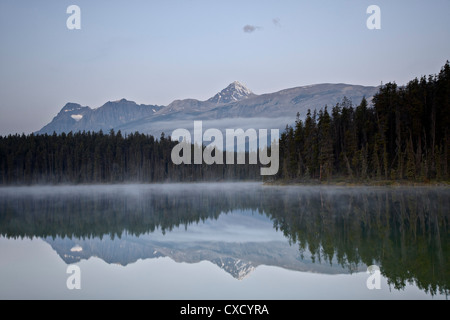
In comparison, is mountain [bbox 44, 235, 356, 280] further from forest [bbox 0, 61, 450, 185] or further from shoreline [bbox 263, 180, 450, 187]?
forest [bbox 0, 61, 450, 185]

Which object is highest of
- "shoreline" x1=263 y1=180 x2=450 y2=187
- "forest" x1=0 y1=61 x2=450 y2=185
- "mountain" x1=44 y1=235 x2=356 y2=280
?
"forest" x1=0 y1=61 x2=450 y2=185

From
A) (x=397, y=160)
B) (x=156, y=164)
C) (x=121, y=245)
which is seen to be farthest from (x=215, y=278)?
(x=156, y=164)

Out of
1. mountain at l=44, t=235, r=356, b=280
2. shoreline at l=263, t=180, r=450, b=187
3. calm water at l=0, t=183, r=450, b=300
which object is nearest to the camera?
calm water at l=0, t=183, r=450, b=300

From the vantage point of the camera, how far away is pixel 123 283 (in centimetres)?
998

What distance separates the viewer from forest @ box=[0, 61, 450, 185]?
59.2 m

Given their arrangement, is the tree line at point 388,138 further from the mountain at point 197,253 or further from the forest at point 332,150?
the mountain at point 197,253

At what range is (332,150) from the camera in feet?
238

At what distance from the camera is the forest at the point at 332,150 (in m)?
59.2

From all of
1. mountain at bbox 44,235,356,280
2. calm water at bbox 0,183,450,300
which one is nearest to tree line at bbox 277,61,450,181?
calm water at bbox 0,183,450,300

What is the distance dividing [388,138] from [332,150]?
10287 millimetres

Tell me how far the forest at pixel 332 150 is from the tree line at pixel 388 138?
151 mm

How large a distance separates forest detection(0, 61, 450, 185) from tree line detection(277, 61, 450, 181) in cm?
15
